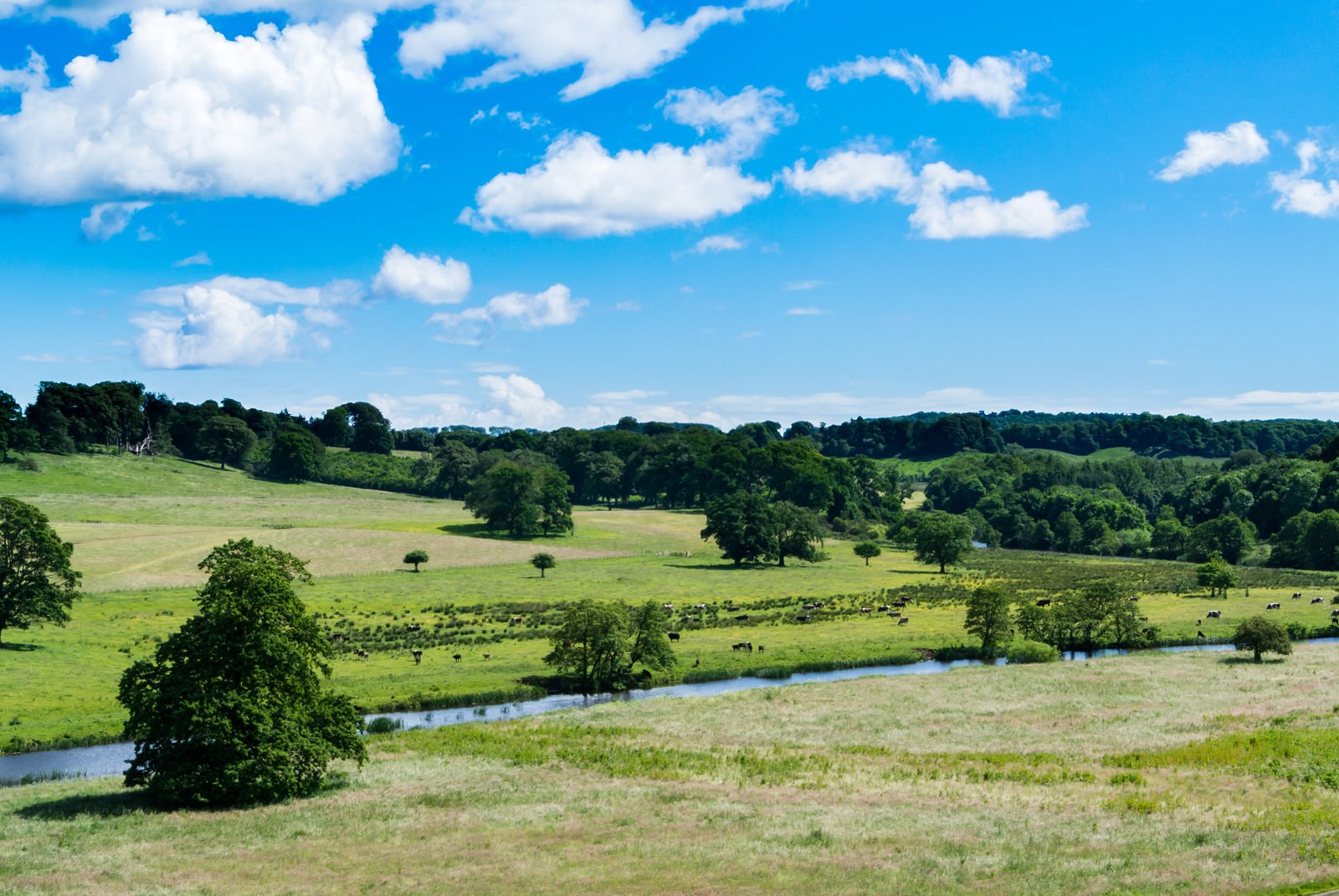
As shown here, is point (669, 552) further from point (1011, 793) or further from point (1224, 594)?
point (1011, 793)

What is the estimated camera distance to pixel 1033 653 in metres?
72.3

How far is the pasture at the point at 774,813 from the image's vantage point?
27828 mm

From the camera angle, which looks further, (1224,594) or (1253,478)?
(1253,478)

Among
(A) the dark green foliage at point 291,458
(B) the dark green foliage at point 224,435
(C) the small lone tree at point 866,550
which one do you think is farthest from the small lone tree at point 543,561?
(B) the dark green foliage at point 224,435

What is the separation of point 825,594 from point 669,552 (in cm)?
3810

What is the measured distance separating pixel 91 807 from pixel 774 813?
22475 millimetres

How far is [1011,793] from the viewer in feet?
121

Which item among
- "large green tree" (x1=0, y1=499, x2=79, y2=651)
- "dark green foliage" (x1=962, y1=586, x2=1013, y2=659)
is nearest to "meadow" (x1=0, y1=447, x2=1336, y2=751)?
"large green tree" (x1=0, y1=499, x2=79, y2=651)

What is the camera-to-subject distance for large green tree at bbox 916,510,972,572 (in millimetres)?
125688

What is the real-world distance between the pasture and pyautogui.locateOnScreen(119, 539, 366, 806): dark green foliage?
1300 millimetres

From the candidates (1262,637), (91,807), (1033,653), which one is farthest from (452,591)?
(1262,637)

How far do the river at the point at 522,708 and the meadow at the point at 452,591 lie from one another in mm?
1003

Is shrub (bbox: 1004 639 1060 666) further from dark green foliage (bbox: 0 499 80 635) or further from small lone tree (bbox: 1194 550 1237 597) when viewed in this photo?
dark green foliage (bbox: 0 499 80 635)

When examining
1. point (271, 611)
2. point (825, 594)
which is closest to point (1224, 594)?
point (825, 594)
